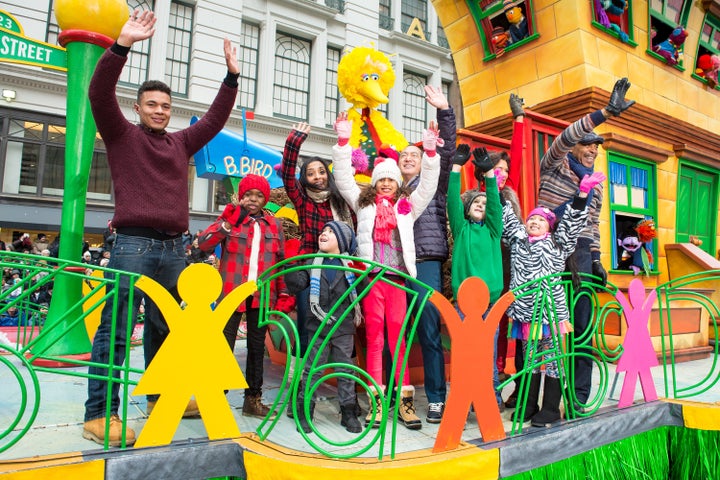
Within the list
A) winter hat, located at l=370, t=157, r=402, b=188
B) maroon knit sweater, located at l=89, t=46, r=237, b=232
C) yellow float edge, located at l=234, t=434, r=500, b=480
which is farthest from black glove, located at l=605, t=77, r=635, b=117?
maroon knit sweater, located at l=89, t=46, r=237, b=232

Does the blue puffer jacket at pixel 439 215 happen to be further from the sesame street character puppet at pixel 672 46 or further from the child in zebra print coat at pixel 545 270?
the sesame street character puppet at pixel 672 46

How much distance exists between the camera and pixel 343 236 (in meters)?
2.71

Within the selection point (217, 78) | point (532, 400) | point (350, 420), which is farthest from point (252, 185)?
point (217, 78)

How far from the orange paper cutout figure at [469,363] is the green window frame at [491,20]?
3.81 meters

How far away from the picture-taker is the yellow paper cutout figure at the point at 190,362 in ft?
6.30

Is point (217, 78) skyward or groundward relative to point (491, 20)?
skyward

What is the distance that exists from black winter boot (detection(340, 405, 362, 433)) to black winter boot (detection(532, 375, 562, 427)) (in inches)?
37.1

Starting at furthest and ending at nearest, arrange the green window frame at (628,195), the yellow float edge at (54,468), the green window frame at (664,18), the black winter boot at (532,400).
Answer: the green window frame at (664,18) < the green window frame at (628,195) < the black winter boot at (532,400) < the yellow float edge at (54,468)

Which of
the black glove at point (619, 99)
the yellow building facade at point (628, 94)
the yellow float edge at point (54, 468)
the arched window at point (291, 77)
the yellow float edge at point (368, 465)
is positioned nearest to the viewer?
the yellow float edge at point (54, 468)

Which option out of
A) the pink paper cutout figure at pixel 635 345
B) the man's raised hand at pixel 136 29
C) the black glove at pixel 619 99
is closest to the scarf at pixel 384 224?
the pink paper cutout figure at pixel 635 345

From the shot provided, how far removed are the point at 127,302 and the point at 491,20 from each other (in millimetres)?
4751

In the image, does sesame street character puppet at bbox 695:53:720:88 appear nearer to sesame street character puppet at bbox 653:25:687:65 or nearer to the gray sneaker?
sesame street character puppet at bbox 653:25:687:65

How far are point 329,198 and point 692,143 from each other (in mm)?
4683

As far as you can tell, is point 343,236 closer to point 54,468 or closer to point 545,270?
point 545,270
